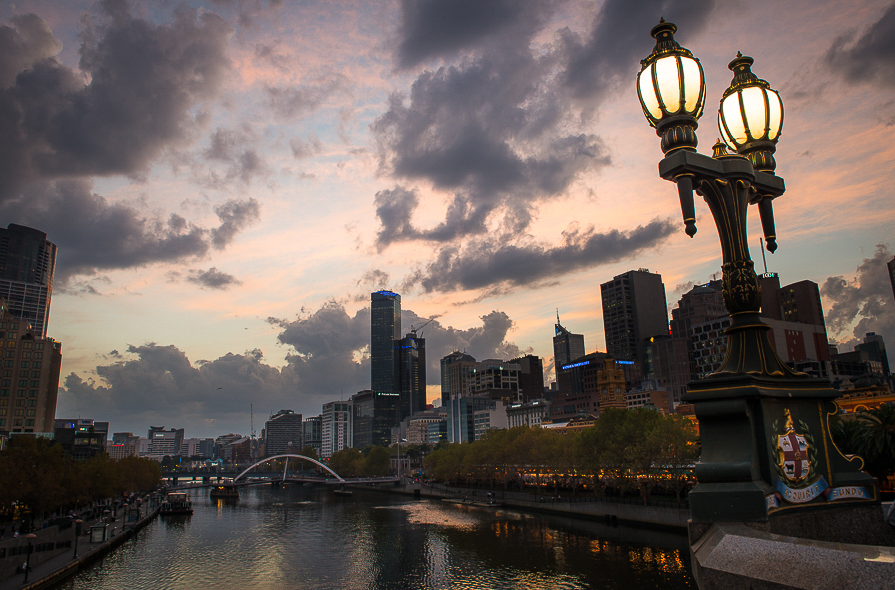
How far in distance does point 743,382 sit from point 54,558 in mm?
55008

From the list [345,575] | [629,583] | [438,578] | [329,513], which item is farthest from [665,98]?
[329,513]

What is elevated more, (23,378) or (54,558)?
(23,378)

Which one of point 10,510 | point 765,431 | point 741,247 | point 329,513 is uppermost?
point 741,247

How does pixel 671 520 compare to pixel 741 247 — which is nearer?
pixel 741 247

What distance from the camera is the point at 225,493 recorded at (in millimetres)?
151250

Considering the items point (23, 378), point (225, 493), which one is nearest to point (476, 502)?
point (225, 493)

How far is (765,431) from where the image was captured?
1135 centimetres

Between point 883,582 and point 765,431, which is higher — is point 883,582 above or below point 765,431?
below

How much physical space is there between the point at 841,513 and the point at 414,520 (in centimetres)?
7558

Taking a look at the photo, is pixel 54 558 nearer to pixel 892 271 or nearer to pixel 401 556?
pixel 401 556

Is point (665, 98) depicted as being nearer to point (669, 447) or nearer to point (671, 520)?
point (671, 520)

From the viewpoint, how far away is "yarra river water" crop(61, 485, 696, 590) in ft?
141

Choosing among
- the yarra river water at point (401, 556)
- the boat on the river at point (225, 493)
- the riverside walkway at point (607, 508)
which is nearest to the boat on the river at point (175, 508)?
the yarra river water at point (401, 556)

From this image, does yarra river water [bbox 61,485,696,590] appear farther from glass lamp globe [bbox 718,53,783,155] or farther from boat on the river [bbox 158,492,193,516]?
glass lamp globe [bbox 718,53,783,155]
